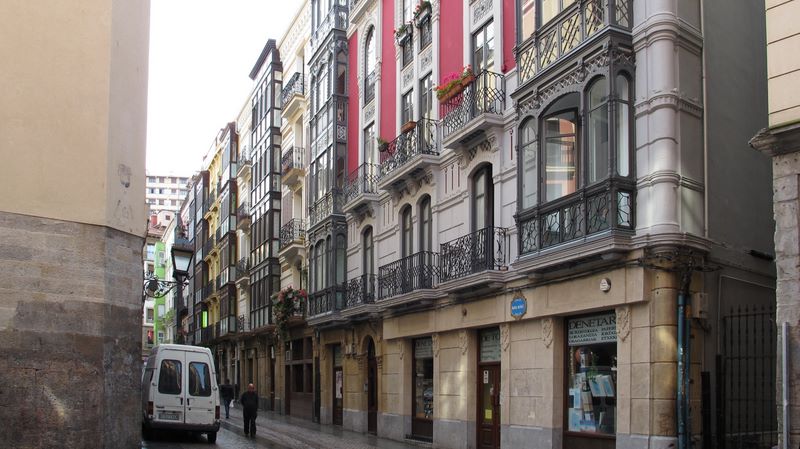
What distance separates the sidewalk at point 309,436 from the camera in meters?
22.6

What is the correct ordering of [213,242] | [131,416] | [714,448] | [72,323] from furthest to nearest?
[213,242], [714,448], [131,416], [72,323]

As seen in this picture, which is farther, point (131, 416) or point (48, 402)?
point (131, 416)

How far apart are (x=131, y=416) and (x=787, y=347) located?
27.6 feet

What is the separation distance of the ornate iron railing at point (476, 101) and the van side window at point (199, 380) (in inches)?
314

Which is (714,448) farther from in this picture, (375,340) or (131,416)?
(375,340)

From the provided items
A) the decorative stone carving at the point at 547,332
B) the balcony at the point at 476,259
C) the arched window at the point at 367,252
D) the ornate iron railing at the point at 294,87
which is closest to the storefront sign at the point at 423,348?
the balcony at the point at 476,259

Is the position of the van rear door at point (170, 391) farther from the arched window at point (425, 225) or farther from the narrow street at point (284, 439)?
the arched window at point (425, 225)

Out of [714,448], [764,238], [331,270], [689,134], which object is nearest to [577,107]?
[689,134]

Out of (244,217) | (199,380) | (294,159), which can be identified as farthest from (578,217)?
(244,217)

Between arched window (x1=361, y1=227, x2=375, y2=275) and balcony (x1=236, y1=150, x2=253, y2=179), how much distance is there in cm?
2234

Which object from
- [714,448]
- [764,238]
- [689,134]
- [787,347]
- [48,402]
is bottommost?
[714,448]

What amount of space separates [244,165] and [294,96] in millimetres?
12768

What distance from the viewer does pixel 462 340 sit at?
829 inches

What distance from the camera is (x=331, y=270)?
3059 cm
